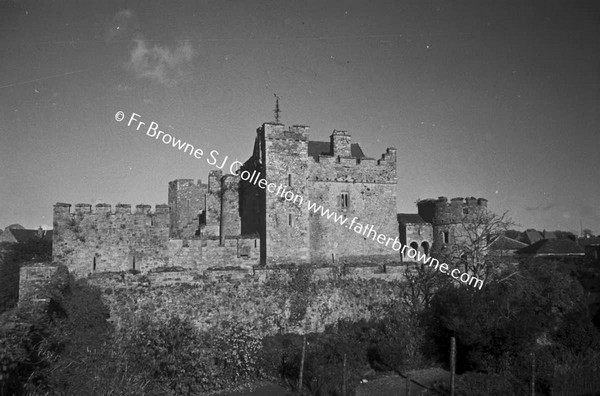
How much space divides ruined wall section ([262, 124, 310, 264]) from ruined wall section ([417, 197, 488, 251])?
10.7 m

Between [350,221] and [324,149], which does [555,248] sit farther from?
[324,149]

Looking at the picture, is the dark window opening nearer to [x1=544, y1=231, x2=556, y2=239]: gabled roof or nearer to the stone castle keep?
the stone castle keep

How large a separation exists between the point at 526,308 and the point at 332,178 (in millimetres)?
12653

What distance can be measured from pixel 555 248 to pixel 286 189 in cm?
2908

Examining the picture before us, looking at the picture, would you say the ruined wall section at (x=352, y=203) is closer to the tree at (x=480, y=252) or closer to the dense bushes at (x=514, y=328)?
the tree at (x=480, y=252)

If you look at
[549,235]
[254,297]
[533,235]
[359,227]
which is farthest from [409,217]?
[549,235]

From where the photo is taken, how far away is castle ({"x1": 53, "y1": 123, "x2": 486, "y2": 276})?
2108cm

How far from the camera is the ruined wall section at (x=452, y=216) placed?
2809 centimetres

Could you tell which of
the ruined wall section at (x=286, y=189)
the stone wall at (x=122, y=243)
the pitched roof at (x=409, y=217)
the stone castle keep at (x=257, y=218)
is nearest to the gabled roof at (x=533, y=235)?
the pitched roof at (x=409, y=217)

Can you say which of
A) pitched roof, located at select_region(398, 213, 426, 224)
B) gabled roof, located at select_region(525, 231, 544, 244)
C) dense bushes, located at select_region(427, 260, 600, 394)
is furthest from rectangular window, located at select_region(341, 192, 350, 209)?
gabled roof, located at select_region(525, 231, 544, 244)

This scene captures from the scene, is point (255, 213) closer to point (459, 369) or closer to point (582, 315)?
point (459, 369)

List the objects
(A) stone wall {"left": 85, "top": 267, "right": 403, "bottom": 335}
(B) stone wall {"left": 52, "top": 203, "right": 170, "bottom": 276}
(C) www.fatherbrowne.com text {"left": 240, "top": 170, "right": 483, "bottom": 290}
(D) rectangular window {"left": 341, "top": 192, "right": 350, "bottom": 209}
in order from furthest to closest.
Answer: (D) rectangular window {"left": 341, "top": 192, "right": 350, "bottom": 209} → (C) www.fatherbrowne.com text {"left": 240, "top": 170, "right": 483, "bottom": 290} → (B) stone wall {"left": 52, "top": 203, "right": 170, "bottom": 276} → (A) stone wall {"left": 85, "top": 267, "right": 403, "bottom": 335}

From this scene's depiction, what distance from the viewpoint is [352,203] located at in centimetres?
2634

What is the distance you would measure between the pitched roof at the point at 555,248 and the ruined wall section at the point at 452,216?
13.9 meters
